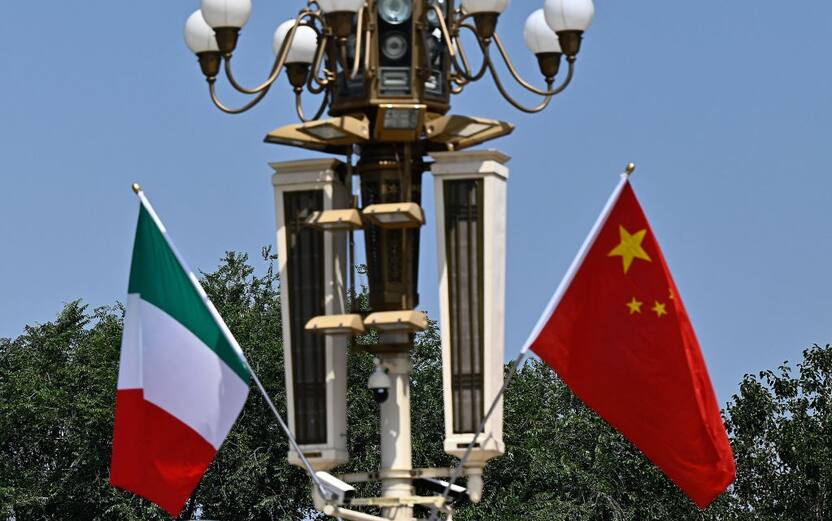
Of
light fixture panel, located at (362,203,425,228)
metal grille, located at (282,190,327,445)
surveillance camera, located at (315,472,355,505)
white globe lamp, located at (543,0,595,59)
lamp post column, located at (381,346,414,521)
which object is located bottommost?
surveillance camera, located at (315,472,355,505)

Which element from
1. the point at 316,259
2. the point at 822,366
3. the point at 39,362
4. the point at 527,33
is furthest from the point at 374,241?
the point at 39,362

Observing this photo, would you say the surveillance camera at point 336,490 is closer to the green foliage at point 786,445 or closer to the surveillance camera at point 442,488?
the surveillance camera at point 442,488

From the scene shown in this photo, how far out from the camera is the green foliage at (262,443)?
59.5m

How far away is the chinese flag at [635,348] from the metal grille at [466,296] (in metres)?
0.61

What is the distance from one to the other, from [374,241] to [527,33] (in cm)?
255

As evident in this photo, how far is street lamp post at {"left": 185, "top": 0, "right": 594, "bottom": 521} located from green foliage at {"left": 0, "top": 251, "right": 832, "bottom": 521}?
2541 cm

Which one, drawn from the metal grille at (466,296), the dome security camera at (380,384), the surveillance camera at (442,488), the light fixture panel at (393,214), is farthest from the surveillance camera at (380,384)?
the light fixture panel at (393,214)

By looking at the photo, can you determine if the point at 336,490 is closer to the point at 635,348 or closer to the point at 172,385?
the point at 172,385

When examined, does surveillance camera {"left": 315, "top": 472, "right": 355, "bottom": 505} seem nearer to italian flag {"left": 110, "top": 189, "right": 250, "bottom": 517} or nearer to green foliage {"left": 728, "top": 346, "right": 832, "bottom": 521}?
italian flag {"left": 110, "top": 189, "right": 250, "bottom": 517}

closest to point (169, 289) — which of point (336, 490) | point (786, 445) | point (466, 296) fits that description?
point (336, 490)

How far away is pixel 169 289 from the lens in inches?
1108

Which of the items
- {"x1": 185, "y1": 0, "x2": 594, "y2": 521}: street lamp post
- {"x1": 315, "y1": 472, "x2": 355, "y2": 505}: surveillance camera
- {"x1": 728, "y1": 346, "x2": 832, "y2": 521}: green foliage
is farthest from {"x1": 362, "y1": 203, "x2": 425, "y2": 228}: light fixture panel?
{"x1": 728, "y1": 346, "x2": 832, "y2": 521}: green foliage

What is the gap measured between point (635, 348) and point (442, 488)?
7.71 feet

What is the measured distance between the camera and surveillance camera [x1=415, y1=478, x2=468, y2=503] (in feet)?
90.1
